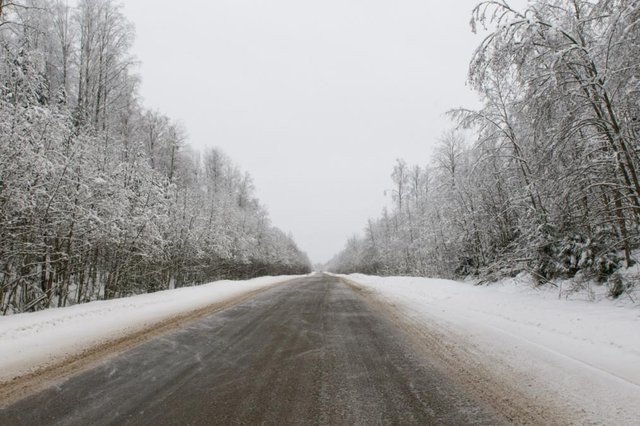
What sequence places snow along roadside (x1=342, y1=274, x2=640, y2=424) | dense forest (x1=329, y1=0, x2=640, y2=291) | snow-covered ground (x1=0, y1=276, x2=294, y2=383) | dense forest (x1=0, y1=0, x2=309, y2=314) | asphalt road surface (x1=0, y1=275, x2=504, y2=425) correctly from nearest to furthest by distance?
asphalt road surface (x1=0, y1=275, x2=504, y2=425) < snow along roadside (x1=342, y1=274, x2=640, y2=424) < snow-covered ground (x1=0, y1=276, x2=294, y2=383) < dense forest (x1=329, y1=0, x2=640, y2=291) < dense forest (x1=0, y1=0, x2=309, y2=314)

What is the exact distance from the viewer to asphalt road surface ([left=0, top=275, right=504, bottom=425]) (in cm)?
273

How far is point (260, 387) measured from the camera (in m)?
Result: 3.35

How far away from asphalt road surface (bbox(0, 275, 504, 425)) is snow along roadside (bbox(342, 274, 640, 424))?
0.67 m

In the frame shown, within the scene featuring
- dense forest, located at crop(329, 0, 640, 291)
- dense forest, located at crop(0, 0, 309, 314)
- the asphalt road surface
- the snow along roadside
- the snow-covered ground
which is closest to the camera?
the asphalt road surface

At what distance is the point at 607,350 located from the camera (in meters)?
4.45

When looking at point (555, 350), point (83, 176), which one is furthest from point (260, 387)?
point (83, 176)

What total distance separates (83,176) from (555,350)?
38.0ft

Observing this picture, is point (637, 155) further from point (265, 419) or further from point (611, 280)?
point (265, 419)

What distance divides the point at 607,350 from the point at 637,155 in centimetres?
454

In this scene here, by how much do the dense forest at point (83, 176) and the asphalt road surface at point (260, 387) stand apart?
5705 millimetres

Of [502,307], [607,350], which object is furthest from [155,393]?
[502,307]

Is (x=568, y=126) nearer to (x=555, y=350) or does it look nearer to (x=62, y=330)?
(x=555, y=350)

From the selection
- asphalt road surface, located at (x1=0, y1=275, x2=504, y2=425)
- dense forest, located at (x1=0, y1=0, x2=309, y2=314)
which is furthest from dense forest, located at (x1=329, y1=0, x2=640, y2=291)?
dense forest, located at (x1=0, y1=0, x2=309, y2=314)

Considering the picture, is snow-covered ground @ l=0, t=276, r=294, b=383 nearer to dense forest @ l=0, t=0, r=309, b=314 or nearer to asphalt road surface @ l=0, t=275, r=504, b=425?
asphalt road surface @ l=0, t=275, r=504, b=425
